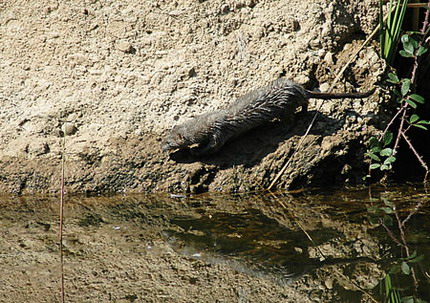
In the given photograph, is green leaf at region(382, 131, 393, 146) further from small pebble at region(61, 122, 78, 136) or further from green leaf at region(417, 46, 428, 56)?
small pebble at region(61, 122, 78, 136)

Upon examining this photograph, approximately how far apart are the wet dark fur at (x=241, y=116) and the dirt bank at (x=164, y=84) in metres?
0.16

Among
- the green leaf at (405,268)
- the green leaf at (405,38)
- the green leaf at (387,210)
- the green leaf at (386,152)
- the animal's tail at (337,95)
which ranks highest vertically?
the green leaf at (405,38)

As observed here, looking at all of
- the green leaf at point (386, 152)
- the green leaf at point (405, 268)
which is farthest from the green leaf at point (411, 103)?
the green leaf at point (405, 268)

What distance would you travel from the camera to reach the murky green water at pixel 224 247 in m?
3.16

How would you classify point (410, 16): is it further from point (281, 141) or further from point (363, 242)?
point (363, 242)

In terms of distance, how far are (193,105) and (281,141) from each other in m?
0.73

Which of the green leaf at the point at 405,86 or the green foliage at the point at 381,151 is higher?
the green leaf at the point at 405,86

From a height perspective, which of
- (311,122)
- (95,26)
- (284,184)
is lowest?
(284,184)

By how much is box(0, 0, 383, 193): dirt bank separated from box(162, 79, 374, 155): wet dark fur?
163 mm

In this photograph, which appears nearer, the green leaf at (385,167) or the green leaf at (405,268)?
the green leaf at (405,268)

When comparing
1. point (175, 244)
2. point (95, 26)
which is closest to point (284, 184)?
point (175, 244)

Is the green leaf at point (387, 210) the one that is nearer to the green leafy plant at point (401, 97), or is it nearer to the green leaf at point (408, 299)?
the green leafy plant at point (401, 97)

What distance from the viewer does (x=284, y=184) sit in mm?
4773

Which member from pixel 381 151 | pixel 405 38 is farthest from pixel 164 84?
pixel 405 38
